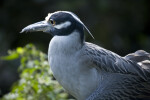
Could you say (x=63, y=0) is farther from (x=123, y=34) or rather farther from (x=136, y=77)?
(x=136, y=77)

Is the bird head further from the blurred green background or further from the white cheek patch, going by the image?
the blurred green background

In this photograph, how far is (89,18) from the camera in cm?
1068

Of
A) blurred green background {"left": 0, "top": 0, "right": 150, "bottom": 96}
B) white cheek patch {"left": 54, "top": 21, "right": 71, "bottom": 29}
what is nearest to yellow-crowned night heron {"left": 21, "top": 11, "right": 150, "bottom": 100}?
white cheek patch {"left": 54, "top": 21, "right": 71, "bottom": 29}

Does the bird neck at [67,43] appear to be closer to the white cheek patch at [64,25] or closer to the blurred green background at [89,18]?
the white cheek patch at [64,25]

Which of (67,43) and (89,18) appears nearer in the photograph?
(67,43)

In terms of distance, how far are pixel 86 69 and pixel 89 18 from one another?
533cm

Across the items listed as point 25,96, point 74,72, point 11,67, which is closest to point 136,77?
point 74,72

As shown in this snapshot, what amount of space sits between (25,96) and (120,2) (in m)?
5.24

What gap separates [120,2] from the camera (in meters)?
10.9

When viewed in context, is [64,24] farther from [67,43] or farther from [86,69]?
[86,69]

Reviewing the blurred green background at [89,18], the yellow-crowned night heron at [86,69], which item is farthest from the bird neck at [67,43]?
the blurred green background at [89,18]

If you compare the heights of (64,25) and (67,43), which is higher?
(64,25)

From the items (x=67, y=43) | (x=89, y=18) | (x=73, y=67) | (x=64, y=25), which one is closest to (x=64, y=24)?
(x=64, y=25)

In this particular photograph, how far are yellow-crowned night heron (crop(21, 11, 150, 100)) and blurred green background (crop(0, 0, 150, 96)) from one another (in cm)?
486
